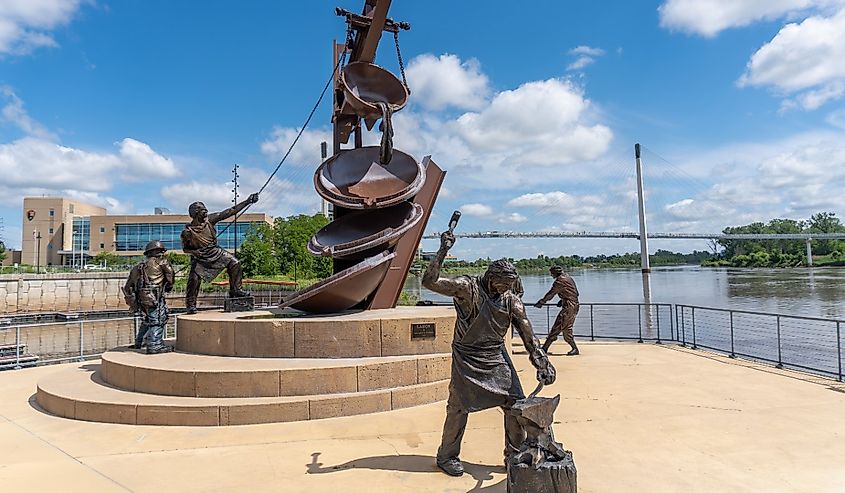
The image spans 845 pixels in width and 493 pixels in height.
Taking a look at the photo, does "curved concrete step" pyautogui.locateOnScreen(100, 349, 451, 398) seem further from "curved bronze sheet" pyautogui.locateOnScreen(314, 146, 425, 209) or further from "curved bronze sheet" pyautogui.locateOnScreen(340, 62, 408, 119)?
"curved bronze sheet" pyautogui.locateOnScreen(340, 62, 408, 119)

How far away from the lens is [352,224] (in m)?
9.63

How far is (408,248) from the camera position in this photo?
10.2 meters

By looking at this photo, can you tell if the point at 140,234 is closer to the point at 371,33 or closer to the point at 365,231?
the point at 371,33

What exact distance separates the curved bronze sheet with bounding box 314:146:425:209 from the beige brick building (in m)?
66.5

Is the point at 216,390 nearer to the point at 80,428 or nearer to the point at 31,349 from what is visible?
the point at 80,428

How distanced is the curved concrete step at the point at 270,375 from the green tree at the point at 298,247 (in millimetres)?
28211

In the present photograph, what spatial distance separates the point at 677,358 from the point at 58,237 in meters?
87.7

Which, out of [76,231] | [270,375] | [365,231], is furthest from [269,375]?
[76,231]

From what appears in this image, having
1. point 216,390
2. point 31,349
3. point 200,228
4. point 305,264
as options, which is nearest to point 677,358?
point 216,390

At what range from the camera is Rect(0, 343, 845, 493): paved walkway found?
431cm

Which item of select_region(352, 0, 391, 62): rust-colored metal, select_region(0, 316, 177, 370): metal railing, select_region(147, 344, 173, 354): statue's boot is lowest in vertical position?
select_region(0, 316, 177, 370): metal railing

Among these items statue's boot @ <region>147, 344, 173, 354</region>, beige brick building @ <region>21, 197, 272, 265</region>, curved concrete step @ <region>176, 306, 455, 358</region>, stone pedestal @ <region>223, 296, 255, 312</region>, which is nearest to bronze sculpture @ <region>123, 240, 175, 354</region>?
statue's boot @ <region>147, 344, 173, 354</region>

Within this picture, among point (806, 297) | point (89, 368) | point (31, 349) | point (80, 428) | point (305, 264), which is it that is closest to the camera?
point (80, 428)

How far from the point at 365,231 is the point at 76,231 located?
83774mm
